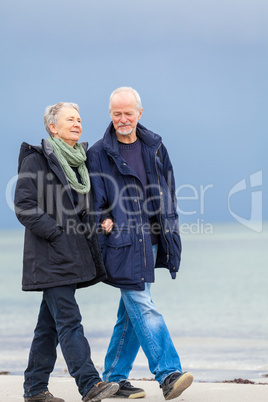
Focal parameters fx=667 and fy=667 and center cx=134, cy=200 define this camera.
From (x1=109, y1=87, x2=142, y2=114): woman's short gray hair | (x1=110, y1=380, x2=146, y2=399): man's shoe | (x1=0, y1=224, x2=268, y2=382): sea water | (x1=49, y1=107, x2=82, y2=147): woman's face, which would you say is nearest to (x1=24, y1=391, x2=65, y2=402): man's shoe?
(x1=110, y1=380, x2=146, y2=399): man's shoe

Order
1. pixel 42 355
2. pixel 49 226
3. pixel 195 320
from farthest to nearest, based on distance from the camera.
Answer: pixel 195 320
pixel 42 355
pixel 49 226

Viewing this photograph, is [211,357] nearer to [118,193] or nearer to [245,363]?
[245,363]

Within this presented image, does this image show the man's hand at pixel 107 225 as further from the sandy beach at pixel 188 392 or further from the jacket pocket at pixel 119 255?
the sandy beach at pixel 188 392

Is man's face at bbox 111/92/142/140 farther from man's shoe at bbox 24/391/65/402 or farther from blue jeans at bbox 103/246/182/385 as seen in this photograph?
man's shoe at bbox 24/391/65/402

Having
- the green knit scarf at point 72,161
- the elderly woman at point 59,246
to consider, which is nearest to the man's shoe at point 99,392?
the elderly woman at point 59,246

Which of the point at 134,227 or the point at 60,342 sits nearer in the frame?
the point at 60,342

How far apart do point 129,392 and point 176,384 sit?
1.63 feet

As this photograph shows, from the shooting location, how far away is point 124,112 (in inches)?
163

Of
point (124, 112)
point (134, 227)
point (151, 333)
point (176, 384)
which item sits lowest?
point (176, 384)

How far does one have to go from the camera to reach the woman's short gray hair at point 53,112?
4008mm

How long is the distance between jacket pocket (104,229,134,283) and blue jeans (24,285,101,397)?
Result: 1.05 ft

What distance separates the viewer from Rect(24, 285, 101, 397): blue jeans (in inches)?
144

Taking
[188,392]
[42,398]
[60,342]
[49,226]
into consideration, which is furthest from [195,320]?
[49,226]

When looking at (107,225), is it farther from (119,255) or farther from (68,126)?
(68,126)
